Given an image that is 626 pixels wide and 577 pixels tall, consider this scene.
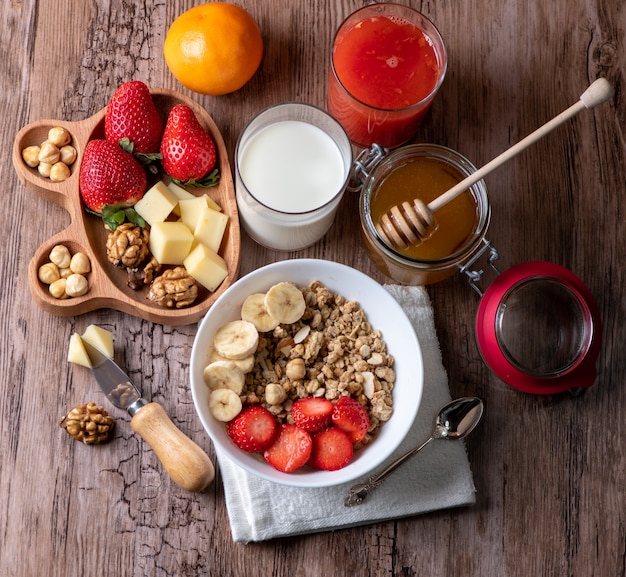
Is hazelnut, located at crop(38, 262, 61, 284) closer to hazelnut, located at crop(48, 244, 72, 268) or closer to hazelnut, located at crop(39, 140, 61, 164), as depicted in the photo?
hazelnut, located at crop(48, 244, 72, 268)

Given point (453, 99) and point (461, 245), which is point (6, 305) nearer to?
point (461, 245)

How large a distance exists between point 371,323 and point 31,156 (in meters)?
0.75

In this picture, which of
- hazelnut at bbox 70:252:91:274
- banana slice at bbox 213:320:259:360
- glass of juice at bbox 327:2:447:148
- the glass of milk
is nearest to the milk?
the glass of milk

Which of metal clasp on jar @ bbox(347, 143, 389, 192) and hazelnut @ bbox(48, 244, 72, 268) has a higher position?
metal clasp on jar @ bbox(347, 143, 389, 192)

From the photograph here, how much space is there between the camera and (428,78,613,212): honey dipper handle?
3.86 ft

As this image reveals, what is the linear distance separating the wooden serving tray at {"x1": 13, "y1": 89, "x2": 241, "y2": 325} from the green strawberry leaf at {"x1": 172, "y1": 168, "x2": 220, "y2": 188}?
11 millimetres

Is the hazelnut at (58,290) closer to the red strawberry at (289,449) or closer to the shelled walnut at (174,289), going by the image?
the shelled walnut at (174,289)

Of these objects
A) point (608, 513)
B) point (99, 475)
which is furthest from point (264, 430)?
point (608, 513)

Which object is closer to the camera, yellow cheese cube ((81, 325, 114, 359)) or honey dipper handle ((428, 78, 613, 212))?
honey dipper handle ((428, 78, 613, 212))

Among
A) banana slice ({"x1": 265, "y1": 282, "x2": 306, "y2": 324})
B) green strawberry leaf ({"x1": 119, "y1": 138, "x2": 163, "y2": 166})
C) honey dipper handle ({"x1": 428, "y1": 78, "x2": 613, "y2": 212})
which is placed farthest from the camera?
green strawberry leaf ({"x1": 119, "y1": 138, "x2": 163, "y2": 166})

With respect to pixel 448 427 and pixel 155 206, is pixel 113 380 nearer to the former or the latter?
pixel 155 206

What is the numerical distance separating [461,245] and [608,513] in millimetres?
639

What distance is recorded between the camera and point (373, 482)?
1334 millimetres

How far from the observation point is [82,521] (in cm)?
137
